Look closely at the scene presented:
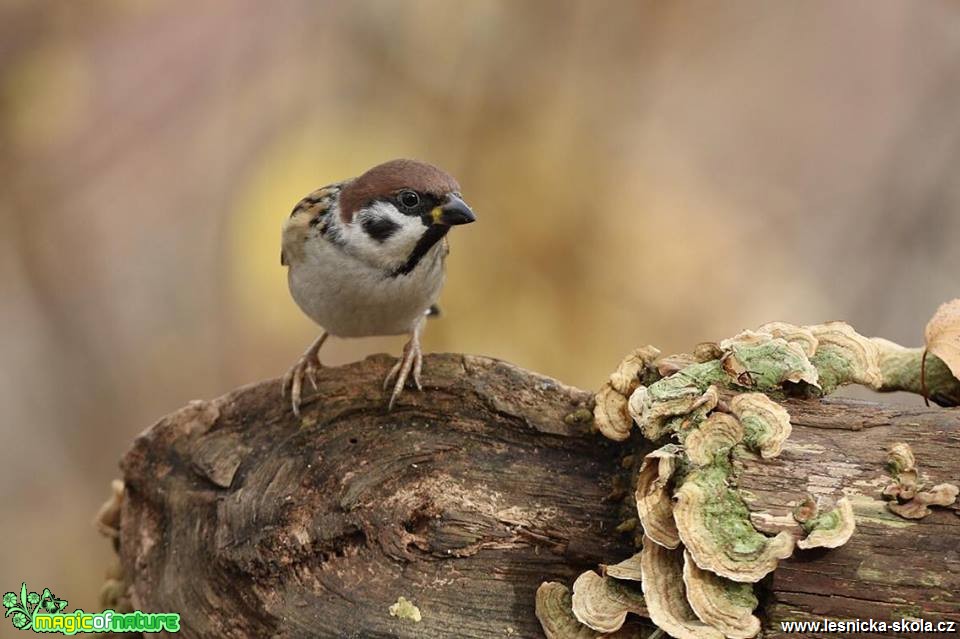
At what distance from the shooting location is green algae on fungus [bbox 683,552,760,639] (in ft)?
→ 7.11

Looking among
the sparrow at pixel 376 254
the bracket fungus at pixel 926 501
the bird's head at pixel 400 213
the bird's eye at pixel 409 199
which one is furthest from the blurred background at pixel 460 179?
the bracket fungus at pixel 926 501

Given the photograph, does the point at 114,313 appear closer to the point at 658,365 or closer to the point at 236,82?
the point at 236,82

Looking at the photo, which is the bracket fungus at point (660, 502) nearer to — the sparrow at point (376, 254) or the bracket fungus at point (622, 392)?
the bracket fungus at point (622, 392)

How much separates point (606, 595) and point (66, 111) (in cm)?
468

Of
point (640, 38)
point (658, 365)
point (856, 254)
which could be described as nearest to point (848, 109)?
point (856, 254)

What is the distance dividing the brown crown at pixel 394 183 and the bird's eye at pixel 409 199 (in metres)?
0.02

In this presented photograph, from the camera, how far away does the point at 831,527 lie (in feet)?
7.17

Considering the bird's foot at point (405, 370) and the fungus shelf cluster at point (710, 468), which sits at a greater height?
the bird's foot at point (405, 370)

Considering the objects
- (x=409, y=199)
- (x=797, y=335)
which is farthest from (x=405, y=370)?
(x=797, y=335)

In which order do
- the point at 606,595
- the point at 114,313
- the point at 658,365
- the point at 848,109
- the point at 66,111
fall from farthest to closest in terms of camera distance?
the point at 848,109
the point at 114,313
the point at 66,111
the point at 658,365
the point at 606,595

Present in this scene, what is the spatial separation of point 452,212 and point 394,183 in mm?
246

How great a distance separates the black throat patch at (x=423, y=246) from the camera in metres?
3.45

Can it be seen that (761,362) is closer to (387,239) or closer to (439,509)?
(439,509)

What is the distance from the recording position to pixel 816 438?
7.96ft
